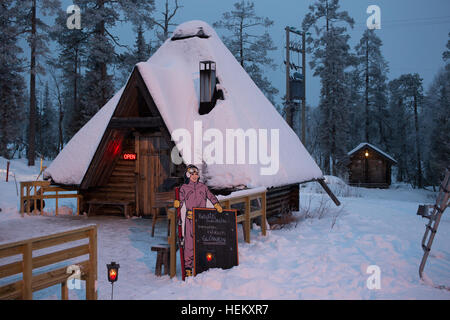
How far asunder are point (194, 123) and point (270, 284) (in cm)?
590

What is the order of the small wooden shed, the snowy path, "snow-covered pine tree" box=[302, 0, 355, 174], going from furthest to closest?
the small wooden shed, "snow-covered pine tree" box=[302, 0, 355, 174], the snowy path

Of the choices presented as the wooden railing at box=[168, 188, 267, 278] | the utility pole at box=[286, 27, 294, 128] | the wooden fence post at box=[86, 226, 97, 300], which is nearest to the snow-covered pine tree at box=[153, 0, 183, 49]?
the utility pole at box=[286, 27, 294, 128]

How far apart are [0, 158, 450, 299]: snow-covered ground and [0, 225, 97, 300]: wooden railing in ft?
0.70

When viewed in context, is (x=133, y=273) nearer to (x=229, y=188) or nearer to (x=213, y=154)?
(x=229, y=188)

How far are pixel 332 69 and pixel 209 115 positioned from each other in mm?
22537

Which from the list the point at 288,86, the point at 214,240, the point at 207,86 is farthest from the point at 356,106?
the point at 214,240

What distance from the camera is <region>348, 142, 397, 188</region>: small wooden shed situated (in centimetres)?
3259

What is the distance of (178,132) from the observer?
388 inches

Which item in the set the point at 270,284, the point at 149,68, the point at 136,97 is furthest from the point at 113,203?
the point at 270,284

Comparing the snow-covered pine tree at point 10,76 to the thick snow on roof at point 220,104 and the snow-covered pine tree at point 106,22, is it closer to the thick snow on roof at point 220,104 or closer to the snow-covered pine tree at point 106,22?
the snow-covered pine tree at point 106,22

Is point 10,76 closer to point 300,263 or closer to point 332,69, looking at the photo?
point 332,69

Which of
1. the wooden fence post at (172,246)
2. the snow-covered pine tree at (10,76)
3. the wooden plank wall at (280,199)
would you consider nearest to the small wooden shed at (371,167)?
the wooden plank wall at (280,199)

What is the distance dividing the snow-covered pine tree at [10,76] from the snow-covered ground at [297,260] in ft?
51.5

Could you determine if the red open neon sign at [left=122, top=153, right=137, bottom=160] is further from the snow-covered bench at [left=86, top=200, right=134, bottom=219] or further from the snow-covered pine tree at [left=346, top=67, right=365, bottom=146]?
the snow-covered pine tree at [left=346, top=67, right=365, bottom=146]
